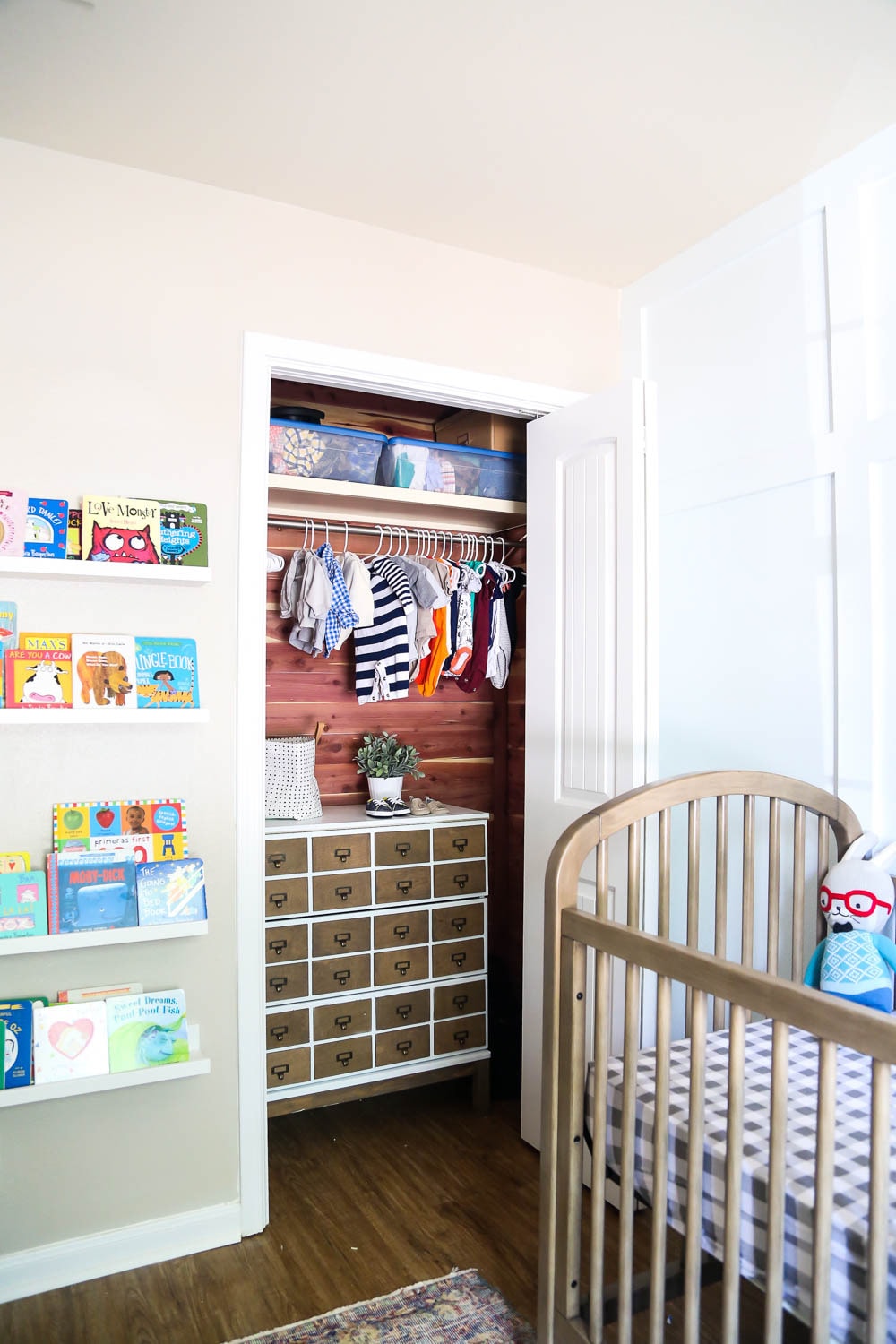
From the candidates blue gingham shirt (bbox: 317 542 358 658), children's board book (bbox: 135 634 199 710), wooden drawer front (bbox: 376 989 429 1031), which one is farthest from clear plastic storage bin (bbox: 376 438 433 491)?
wooden drawer front (bbox: 376 989 429 1031)

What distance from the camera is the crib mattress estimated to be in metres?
1.14

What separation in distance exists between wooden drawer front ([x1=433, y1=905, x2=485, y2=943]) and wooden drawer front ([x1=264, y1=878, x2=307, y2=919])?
0.44 metres

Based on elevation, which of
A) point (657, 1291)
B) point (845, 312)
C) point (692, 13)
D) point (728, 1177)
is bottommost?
point (657, 1291)

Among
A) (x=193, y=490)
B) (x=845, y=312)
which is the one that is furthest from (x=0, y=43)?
(x=845, y=312)

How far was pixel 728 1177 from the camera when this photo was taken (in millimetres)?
1210

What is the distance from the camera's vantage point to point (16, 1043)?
73.4 inches

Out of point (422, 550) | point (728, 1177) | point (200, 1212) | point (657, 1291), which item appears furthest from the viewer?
point (422, 550)

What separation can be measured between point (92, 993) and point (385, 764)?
1256mm

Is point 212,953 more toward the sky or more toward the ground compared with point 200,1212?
more toward the sky

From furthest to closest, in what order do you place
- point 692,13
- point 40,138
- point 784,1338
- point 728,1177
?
point 40,138
point 784,1338
point 692,13
point 728,1177

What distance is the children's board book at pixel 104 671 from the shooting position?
1.99 meters

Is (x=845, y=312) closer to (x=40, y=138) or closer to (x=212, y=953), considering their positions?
(x=40, y=138)

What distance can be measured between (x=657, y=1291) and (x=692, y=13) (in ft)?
6.73

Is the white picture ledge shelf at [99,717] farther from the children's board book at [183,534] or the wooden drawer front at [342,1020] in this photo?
the wooden drawer front at [342,1020]
